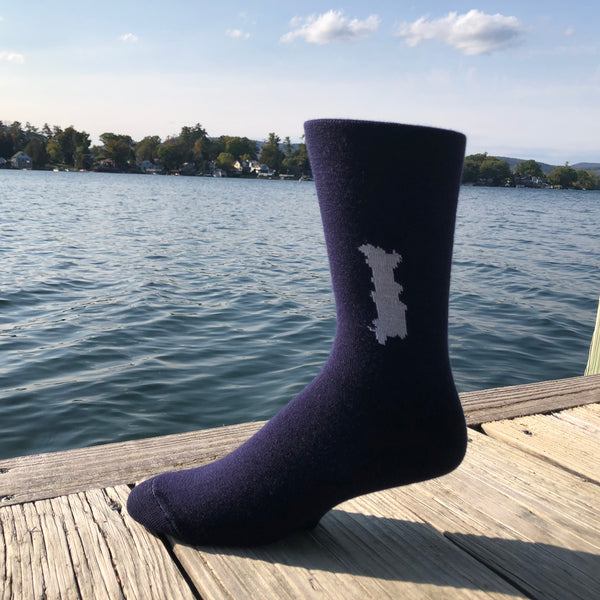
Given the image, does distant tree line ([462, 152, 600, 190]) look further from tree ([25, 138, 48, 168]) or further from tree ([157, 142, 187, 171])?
tree ([25, 138, 48, 168])

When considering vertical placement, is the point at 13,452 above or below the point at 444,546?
below

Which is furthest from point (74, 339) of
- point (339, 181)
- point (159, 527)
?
point (339, 181)

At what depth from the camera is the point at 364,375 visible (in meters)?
→ 1.14

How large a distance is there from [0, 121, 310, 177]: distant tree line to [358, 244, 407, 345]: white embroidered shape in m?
90.9

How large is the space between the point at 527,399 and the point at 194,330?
436cm

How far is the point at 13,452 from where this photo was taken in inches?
137

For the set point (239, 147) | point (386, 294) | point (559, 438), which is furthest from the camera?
point (239, 147)

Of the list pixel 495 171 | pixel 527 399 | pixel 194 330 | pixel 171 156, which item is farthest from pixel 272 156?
pixel 527 399

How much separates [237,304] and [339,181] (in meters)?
6.67

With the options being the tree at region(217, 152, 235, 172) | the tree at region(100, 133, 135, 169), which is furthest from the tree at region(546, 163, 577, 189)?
the tree at region(100, 133, 135, 169)

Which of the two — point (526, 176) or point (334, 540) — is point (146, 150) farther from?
point (334, 540)

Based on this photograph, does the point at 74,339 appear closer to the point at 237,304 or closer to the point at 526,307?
the point at 237,304

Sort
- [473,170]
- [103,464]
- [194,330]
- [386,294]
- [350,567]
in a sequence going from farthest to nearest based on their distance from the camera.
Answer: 1. [473,170]
2. [194,330]
3. [103,464]
4. [350,567]
5. [386,294]

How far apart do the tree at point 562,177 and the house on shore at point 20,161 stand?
81786 mm
